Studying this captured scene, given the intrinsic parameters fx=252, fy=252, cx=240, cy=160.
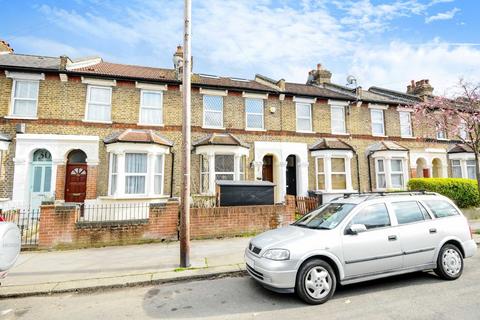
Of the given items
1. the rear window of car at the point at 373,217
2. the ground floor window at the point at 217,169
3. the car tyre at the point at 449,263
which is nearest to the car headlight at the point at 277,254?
the rear window of car at the point at 373,217

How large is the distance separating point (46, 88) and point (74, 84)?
1195 mm

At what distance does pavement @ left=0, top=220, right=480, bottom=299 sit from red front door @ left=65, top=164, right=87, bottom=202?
16.7ft

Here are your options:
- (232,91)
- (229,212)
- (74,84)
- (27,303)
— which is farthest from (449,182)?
(74,84)

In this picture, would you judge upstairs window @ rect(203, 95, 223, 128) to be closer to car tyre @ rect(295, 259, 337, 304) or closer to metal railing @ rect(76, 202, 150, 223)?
metal railing @ rect(76, 202, 150, 223)

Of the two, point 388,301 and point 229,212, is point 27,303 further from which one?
point 388,301

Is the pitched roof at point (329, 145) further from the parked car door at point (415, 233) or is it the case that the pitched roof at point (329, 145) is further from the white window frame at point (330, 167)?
the parked car door at point (415, 233)

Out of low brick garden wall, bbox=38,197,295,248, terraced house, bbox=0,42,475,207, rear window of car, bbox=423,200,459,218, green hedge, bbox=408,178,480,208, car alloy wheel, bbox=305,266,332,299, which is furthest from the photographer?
green hedge, bbox=408,178,480,208

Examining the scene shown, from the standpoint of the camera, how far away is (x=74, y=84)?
12.1 metres

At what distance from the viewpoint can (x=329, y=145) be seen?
14.6 m

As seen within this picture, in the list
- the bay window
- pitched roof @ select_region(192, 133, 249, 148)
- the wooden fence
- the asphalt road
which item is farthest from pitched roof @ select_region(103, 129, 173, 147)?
the asphalt road

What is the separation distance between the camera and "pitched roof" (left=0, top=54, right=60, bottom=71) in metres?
12.3

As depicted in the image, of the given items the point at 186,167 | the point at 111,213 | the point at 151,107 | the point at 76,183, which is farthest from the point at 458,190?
the point at 76,183

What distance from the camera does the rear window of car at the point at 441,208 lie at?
202 inches

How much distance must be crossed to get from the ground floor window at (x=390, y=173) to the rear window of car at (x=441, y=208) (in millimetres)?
10910
